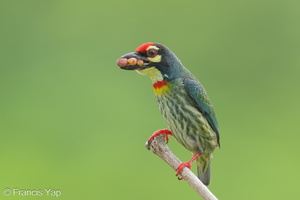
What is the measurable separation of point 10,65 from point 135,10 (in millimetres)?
1860

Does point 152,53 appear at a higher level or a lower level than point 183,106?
higher

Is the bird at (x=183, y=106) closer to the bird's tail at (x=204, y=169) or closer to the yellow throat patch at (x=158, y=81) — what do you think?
the yellow throat patch at (x=158, y=81)

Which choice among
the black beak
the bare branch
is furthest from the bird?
the bare branch

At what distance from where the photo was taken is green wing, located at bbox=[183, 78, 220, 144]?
459 cm

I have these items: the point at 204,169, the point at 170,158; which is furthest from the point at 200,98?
the point at 170,158

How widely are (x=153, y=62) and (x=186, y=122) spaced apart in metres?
0.49

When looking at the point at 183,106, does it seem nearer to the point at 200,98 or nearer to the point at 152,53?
the point at 200,98

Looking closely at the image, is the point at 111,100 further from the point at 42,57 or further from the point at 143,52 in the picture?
the point at 143,52

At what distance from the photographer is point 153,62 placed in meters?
4.37

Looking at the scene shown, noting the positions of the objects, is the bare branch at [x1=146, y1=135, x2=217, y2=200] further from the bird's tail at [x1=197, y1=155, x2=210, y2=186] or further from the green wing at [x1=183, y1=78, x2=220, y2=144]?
the bird's tail at [x1=197, y1=155, x2=210, y2=186]

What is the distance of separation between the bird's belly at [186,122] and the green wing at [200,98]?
3 cm

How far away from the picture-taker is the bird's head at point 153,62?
4.25 m

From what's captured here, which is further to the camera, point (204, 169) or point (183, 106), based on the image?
point (204, 169)

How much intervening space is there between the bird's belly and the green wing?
34 millimetres
